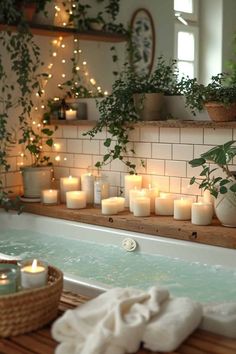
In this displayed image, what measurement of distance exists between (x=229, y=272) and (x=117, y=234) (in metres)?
0.76

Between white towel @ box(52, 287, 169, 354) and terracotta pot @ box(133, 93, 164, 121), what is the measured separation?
222 cm

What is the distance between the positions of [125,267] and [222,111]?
1014 millimetres

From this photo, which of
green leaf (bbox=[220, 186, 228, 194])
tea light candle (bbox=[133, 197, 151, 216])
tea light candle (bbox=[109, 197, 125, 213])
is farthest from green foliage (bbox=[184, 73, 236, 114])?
tea light candle (bbox=[109, 197, 125, 213])

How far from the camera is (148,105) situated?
12.0ft

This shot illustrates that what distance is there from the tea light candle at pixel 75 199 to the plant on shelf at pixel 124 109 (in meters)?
0.27

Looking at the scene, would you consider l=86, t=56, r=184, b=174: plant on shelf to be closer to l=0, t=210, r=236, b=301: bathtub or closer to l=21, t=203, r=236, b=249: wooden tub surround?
l=21, t=203, r=236, b=249: wooden tub surround

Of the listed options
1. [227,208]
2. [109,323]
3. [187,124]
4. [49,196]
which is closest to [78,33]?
[49,196]

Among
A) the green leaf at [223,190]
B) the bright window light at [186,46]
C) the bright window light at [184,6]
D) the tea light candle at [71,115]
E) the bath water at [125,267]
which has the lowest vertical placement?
the bath water at [125,267]

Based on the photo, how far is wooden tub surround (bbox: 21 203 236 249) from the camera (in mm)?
3023

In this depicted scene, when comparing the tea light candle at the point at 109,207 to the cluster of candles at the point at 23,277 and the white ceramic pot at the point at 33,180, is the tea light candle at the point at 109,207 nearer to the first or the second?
the white ceramic pot at the point at 33,180

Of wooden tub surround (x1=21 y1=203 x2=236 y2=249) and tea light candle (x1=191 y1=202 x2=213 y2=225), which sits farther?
tea light candle (x1=191 y1=202 x2=213 y2=225)

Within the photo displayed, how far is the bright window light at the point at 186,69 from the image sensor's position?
3.76 metres

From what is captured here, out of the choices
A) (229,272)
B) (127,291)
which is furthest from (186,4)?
(127,291)

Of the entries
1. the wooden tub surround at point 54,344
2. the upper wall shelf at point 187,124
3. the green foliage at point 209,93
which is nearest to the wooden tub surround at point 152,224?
the upper wall shelf at point 187,124
